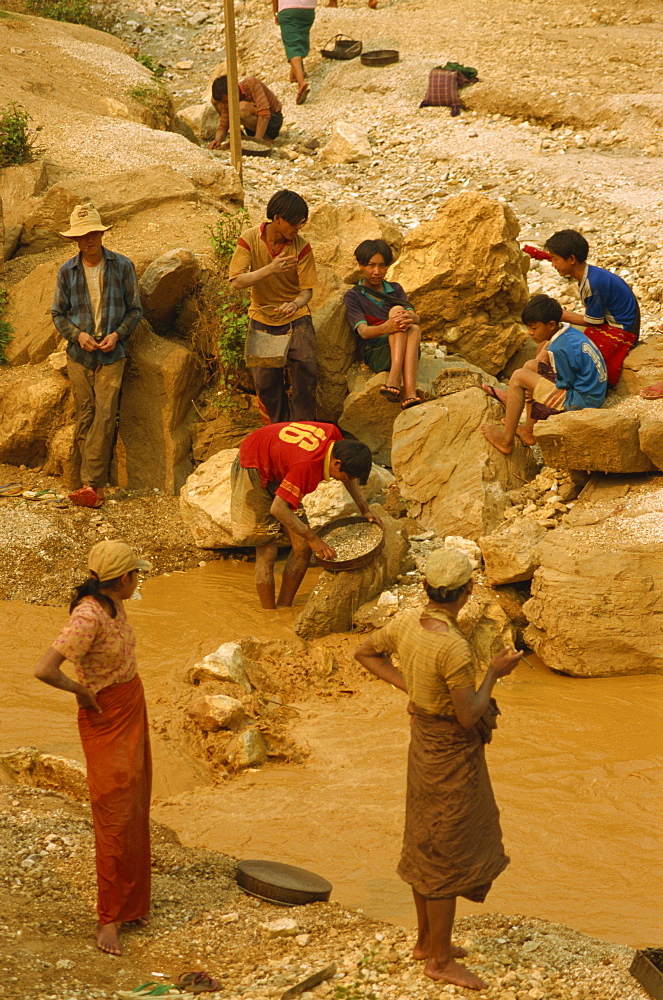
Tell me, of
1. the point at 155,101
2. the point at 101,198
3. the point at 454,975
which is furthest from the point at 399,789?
the point at 155,101

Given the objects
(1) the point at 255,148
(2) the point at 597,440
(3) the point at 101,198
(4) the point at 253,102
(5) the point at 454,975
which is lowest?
(5) the point at 454,975

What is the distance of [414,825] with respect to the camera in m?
3.44

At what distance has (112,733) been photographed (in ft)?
12.3

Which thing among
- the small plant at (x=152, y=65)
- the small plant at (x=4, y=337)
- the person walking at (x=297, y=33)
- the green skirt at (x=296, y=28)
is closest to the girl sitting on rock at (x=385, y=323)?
the small plant at (x=4, y=337)

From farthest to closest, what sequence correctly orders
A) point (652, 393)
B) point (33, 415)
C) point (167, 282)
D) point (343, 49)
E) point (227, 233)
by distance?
point (343, 49) → point (227, 233) → point (167, 282) → point (33, 415) → point (652, 393)

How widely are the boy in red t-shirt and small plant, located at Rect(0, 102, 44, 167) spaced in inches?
181

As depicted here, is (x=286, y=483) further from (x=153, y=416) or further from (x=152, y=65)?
(x=152, y=65)

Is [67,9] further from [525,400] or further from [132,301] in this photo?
[525,400]

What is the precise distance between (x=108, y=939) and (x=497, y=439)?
4.55 meters

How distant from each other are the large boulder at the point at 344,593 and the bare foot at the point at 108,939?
2.95 metres

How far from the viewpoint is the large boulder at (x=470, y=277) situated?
8.67 meters

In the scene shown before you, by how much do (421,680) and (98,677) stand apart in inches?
46.1

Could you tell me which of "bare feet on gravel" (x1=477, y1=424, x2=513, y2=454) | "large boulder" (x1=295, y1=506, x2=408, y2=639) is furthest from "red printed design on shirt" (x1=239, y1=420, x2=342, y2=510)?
"bare feet on gravel" (x1=477, y1=424, x2=513, y2=454)

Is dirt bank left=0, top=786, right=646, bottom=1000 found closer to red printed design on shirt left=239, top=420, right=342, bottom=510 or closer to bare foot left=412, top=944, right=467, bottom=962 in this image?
bare foot left=412, top=944, right=467, bottom=962
